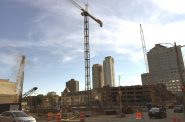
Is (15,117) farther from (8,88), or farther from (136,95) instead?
(136,95)

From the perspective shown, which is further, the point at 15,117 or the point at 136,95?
the point at 136,95

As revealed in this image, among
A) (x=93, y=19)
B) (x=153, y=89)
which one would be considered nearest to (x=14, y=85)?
(x=93, y=19)

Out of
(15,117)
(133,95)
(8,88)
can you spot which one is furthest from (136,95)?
(15,117)

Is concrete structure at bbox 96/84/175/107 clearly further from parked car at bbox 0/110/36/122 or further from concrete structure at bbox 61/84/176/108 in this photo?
parked car at bbox 0/110/36/122

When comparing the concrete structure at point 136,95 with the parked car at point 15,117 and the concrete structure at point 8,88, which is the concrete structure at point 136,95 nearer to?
the concrete structure at point 8,88

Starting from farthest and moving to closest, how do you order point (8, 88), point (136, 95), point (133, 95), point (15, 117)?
point (133, 95)
point (136, 95)
point (8, 88)
point (15, 117)

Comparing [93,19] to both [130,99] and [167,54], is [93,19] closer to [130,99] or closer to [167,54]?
[167,54]

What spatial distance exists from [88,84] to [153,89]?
2978 inches

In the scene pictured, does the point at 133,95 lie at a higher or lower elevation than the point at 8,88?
higher

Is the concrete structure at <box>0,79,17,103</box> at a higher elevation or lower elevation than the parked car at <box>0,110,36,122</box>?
higher

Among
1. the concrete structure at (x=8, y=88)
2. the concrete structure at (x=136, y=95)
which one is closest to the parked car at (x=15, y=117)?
the concrete structure at (x=8, y=88)

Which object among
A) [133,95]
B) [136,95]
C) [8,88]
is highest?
[133,95]

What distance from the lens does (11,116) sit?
77.8ft

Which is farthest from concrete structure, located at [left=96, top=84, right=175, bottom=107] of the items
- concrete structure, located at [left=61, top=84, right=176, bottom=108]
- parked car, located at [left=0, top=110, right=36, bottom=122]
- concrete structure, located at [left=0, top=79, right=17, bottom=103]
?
parked car, located at [left=0, top=110, right=36, bottom=122]
